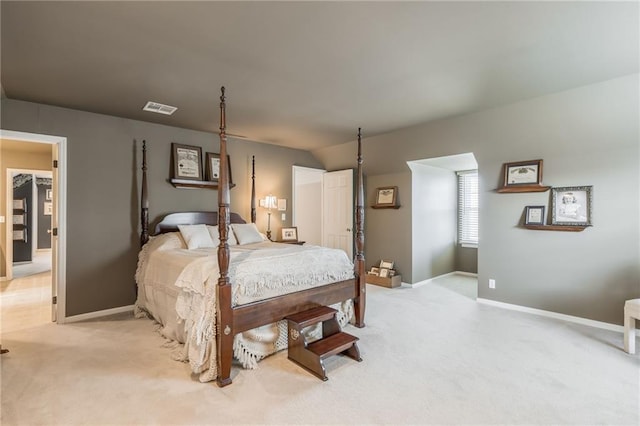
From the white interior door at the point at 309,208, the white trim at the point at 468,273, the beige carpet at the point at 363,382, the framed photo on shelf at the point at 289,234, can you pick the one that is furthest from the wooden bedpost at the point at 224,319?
the white trim at the point at 468,273

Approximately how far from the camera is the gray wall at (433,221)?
5.37 m

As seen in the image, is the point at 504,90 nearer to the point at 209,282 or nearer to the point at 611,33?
the point at 611,33

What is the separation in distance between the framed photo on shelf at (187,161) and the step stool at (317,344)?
9.56 feet

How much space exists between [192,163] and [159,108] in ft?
3.49

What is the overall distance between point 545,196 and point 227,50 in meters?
3.93

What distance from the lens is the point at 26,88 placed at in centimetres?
311

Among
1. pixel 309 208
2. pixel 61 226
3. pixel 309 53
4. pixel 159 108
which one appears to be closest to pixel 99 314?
pixel 61 226

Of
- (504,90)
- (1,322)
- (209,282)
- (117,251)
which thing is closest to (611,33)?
(504,90)

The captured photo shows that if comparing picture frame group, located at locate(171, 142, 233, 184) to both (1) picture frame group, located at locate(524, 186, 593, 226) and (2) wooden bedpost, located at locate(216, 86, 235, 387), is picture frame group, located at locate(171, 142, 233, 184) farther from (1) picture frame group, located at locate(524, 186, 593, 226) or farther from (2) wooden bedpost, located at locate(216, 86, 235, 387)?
(1) picture frame group, located at locate(524, 186, 593, 226)

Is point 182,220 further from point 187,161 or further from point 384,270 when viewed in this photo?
point 384,270

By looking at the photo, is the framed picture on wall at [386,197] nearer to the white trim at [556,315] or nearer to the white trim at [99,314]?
the white trim at [556,315]

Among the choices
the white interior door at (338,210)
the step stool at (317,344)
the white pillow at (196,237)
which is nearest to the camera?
the step stool at (317,344)

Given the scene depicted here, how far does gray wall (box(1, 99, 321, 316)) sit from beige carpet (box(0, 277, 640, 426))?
0.70 metres

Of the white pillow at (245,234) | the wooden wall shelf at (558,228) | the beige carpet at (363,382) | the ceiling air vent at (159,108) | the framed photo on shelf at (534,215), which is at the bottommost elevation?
the beige carpet at (363,382)
